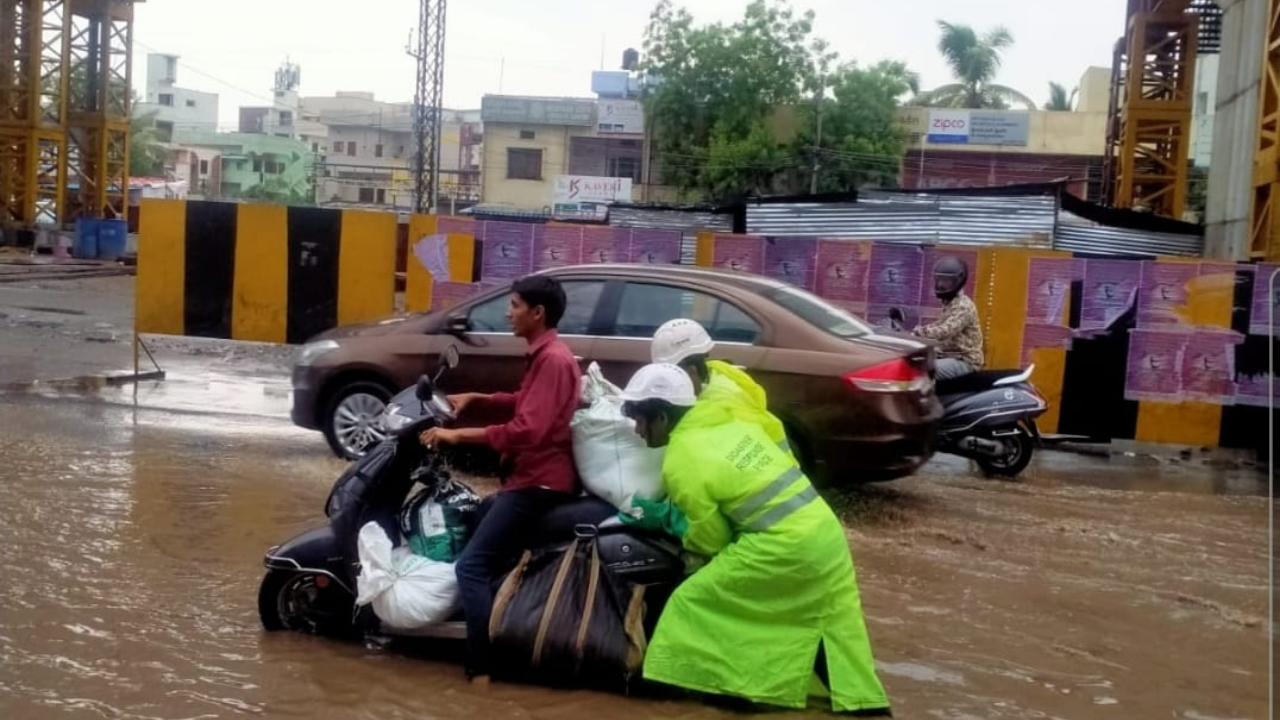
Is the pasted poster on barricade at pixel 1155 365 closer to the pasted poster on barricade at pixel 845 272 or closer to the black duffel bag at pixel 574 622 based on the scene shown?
the pasted poster on barricade at pixel 845 272

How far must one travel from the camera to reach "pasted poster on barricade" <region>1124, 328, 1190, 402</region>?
11.9 meters

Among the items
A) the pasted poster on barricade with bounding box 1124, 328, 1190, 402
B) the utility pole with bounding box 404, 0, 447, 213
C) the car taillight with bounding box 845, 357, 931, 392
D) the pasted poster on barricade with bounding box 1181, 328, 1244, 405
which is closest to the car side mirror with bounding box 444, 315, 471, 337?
the car taillight with bounding box 845, 357, 931, 392

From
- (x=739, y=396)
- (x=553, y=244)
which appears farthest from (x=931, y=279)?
(x=739, y=396)

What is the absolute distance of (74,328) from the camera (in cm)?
1961

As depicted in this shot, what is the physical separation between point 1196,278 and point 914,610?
638 cm

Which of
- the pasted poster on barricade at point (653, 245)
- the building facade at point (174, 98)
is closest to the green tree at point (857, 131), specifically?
the pasted poster on barricade at point (653, 245)

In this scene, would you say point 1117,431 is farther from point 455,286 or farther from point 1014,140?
point 1014,140

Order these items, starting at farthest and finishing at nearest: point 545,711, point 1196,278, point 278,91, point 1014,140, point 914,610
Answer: point 278,91 < point 1014,140 < point 1196,278 < point 914,610 < point 545,711

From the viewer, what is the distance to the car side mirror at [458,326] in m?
9.35

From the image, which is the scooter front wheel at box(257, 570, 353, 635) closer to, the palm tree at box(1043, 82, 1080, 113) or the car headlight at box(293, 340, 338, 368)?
the car headlight at box(293, 340, 338, 368)

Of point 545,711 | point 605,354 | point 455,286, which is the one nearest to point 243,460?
point 605,354

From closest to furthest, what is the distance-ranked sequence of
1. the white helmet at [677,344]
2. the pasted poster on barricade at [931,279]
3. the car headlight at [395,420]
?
the white helmet at [677,344] → the car headlight at [395,420] → the pasted poster on barricade at [931,279]

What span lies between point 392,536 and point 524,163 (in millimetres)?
51541

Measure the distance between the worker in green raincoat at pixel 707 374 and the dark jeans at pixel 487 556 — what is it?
679 millimetres
